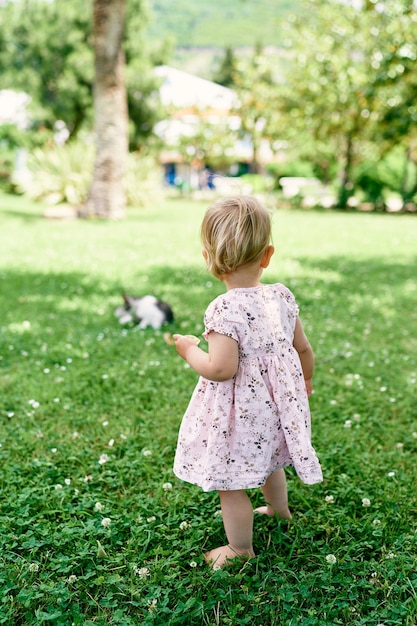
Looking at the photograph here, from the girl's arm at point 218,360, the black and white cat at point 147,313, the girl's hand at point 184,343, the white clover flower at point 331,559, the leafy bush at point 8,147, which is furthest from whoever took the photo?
the leafy bush at point 8,147

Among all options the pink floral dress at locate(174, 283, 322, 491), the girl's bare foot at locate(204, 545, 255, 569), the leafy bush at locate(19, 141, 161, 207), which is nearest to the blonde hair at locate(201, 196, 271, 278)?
the pink floral dress at locate(174, 283, 322, 491)

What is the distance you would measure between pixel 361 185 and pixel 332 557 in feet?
89.8

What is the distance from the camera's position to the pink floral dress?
2424mm

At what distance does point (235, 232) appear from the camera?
2.32 m

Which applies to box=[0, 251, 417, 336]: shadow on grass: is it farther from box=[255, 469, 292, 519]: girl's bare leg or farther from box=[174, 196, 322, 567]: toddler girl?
box=[174, 196, 322, 567]: toddler girl

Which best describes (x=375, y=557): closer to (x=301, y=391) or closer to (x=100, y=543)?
(x=301, y=391)

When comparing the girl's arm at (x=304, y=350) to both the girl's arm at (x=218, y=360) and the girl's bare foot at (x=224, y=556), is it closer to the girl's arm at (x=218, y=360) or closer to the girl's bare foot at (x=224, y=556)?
the girl's arm at (x=218, y=360)

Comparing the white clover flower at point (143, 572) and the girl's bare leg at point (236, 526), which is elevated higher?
the girl's bare leg at point (236, 526)

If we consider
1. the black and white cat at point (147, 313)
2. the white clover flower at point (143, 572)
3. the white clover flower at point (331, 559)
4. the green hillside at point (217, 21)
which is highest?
the green hillside at point (217, 21)

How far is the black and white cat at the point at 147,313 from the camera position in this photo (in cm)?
593

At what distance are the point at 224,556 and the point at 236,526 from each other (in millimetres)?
164

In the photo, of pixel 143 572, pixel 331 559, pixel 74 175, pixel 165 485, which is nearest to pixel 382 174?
pixel 74 175

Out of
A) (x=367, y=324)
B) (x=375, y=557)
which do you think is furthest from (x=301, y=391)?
(x=367, y=324)

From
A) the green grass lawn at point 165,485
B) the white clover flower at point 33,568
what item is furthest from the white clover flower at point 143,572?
the white clover flower at point 33,568
